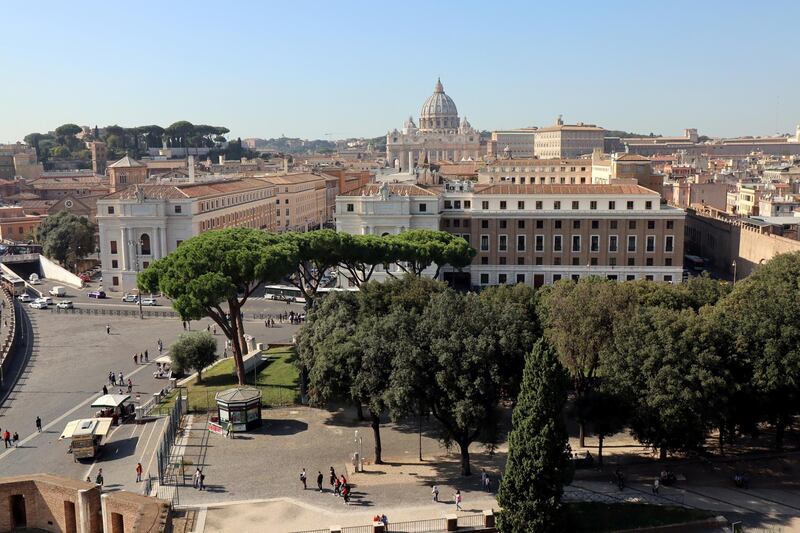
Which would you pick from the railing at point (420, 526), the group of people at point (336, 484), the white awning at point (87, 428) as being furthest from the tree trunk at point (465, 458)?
the white awning at point (87, 428)

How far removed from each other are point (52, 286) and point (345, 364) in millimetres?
54195

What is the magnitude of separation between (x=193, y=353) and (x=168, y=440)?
34.2ft

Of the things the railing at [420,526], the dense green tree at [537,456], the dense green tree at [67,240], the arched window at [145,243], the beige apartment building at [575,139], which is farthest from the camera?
the beige apartment building at [575,139]

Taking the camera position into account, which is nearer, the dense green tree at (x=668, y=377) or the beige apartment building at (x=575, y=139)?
the dense green tree at (x=668, y=377)

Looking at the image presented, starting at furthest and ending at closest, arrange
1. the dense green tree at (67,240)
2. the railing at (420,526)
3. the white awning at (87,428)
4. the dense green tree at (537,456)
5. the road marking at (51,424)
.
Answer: the dense green tree at (67,240), the road marking at (51,424), the white awning at (87,428), the railing at (420,526), the dense green tree at (537,456)

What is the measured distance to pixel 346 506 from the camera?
2578 centimetres

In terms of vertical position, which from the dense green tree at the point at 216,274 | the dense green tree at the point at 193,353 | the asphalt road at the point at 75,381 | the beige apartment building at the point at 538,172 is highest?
the beige apartment building at the point at 538,172

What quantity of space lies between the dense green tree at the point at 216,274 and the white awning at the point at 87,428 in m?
6.70

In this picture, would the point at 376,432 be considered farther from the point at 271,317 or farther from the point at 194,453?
the point at 271,317

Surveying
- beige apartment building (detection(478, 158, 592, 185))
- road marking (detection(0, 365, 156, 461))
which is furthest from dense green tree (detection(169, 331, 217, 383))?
beige apartment building (detection(478, 158, 592, 185))

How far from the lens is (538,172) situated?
372 ft

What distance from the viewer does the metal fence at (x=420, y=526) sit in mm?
24094

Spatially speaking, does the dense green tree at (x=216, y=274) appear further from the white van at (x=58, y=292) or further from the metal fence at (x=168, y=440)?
the white van at (x=58, y=292)

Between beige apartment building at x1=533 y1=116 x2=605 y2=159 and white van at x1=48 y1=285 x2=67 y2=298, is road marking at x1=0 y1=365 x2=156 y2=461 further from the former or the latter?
beige apartment building at x1=533 y1=116 x2=605 y2=159
